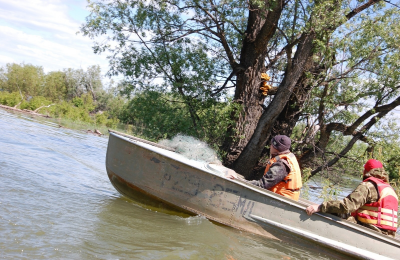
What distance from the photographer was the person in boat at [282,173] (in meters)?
5.27

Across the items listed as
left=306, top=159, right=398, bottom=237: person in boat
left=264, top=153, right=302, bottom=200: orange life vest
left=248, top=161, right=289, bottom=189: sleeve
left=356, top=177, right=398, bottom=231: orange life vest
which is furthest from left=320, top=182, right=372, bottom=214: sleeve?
left=248, top=161, right=289, bottom=189: sleeve

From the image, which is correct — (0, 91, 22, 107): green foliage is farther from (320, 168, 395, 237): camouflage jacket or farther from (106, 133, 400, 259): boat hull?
(320, 168, 395, 237): camouflage jacket

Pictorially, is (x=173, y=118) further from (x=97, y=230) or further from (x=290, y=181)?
(x=97, y=230)

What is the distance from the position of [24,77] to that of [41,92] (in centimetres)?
311

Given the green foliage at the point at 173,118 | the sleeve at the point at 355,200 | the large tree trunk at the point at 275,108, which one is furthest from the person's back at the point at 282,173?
the green foliage at the point at 173,118

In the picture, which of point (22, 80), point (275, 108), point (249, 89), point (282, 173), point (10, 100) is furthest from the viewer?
point (22, 80)

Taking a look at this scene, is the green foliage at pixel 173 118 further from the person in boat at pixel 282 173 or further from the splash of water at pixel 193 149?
the person in boat at pixel 282 173

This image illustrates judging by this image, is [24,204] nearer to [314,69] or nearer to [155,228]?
[155,228]

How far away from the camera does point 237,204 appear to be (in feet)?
17.7

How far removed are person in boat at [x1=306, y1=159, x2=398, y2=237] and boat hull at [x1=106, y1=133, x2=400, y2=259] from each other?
217 millimetres

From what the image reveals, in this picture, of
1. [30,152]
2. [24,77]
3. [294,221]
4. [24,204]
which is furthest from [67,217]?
[24,77]

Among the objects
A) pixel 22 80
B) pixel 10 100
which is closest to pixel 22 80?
pixel 22 80

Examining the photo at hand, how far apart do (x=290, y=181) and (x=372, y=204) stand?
43.1 inches

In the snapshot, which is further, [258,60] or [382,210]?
[258,60]
